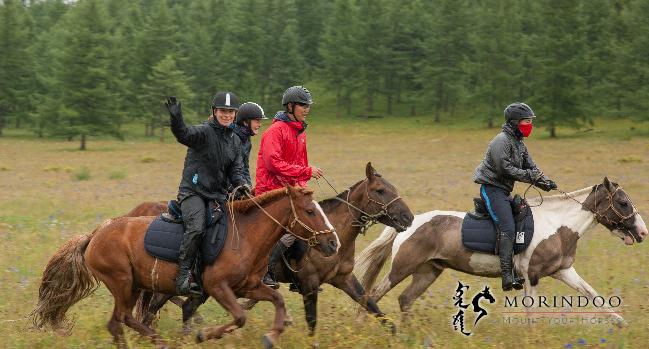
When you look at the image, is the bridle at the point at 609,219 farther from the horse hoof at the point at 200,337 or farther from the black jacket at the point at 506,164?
the horse hoof at the point at 200,337

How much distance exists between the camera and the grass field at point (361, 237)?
9.24 metres

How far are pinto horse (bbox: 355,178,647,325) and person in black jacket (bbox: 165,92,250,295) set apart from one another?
296cm

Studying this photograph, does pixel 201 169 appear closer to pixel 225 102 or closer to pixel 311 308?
pixel 225 102

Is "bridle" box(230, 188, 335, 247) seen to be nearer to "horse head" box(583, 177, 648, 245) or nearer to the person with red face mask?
the person with red face mask

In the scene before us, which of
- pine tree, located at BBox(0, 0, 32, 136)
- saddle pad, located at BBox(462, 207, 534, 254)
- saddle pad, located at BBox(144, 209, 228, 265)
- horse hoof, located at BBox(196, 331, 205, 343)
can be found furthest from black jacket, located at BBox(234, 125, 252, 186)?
pine tree, located at BBox(0, 0, 32, 136)

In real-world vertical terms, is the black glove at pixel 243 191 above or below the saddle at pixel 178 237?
above

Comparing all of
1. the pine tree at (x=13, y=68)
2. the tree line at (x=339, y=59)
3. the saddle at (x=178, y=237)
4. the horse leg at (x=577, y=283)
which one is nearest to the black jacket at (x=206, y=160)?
the saddle at (x=178, y=237)

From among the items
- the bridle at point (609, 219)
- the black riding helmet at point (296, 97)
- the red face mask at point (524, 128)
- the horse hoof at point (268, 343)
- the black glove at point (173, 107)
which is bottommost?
the horse hoof at point (268, 343)

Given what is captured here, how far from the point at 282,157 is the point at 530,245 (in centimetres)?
380

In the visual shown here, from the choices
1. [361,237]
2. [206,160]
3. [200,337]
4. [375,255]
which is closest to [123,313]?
[200,337]

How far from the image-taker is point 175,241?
8.57 m

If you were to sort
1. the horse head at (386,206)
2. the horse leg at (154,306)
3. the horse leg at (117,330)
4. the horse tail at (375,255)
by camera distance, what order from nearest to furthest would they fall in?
the horse leg at (117,330) → the horse leg at (154,306) → the horse head at (386,206) → the horse tail at (375,255)

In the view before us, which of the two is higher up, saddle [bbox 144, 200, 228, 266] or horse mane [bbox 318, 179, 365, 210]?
horse mane [bbox 318, 179, 365, 210]

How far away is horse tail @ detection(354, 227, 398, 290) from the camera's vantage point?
36.6 feet
